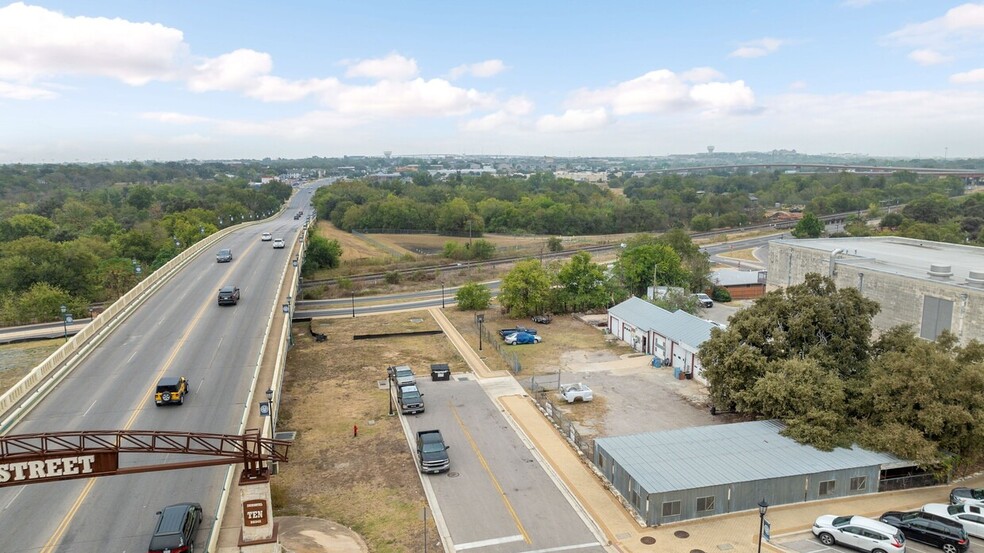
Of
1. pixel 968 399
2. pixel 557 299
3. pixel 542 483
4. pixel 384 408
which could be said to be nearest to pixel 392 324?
pixel 557 299

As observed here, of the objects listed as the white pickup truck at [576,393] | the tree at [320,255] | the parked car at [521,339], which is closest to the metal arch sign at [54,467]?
the white pickup truck at [576,393]

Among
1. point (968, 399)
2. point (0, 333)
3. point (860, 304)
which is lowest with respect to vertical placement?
point (0, 333)

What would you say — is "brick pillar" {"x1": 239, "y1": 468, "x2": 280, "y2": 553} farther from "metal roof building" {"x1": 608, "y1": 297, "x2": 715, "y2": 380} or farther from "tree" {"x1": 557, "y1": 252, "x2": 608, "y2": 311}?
"tree" {"x1": 557, "y1": 252, "x2": 608, "y2": 311}

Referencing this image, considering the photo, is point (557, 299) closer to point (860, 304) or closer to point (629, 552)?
point (860, 304)

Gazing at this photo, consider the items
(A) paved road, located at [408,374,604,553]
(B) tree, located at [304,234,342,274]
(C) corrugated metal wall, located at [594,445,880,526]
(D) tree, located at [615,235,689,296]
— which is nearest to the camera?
(A) paved road, located at [408,374,604,553]

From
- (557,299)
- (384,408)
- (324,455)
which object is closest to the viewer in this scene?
(324,455)

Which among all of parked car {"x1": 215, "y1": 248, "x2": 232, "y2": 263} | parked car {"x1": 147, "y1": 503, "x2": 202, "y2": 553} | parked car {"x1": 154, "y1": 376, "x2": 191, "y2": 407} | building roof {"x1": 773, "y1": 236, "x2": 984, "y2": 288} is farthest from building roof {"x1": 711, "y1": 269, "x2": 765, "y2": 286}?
parked car {"x1": 147, "y1": 503, "x2": 202, "y2": 553}
